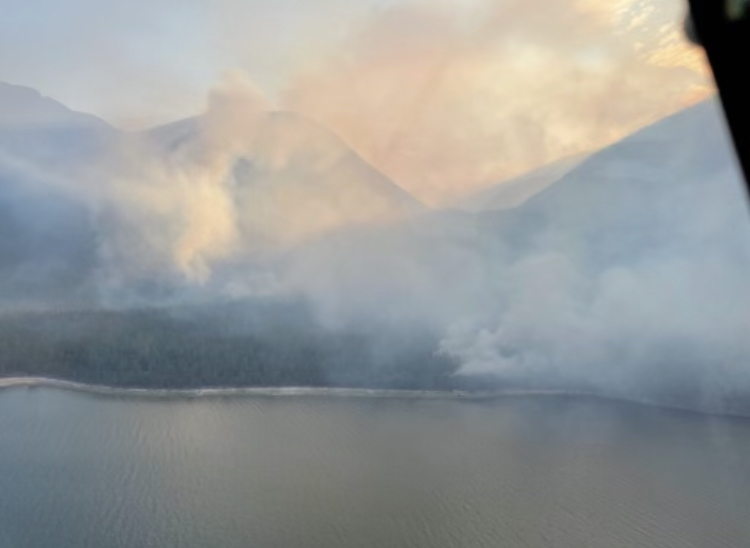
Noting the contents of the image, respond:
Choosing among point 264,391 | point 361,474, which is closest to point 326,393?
point 264,391

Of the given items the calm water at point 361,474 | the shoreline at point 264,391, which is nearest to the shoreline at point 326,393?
the shoreline at point 264,391

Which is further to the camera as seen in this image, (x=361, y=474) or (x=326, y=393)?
(x=326, y=393)

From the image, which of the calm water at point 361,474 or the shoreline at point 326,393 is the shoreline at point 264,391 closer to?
the shoreline at point 326,393

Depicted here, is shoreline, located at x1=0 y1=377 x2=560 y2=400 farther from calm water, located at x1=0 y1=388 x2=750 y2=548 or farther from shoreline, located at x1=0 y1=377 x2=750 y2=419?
calm water, located at x1=0 y1=388 x2=750 y2=548

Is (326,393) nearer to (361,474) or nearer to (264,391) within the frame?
(264,391)

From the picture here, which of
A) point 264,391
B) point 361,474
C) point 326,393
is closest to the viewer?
point 361,474

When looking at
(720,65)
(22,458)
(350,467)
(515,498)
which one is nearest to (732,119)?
(720,65)

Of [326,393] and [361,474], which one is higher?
[326,393]

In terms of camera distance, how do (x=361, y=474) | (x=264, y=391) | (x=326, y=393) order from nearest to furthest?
(x=361, y=474)
(x=264, y=391)
(x=326, y=393)
